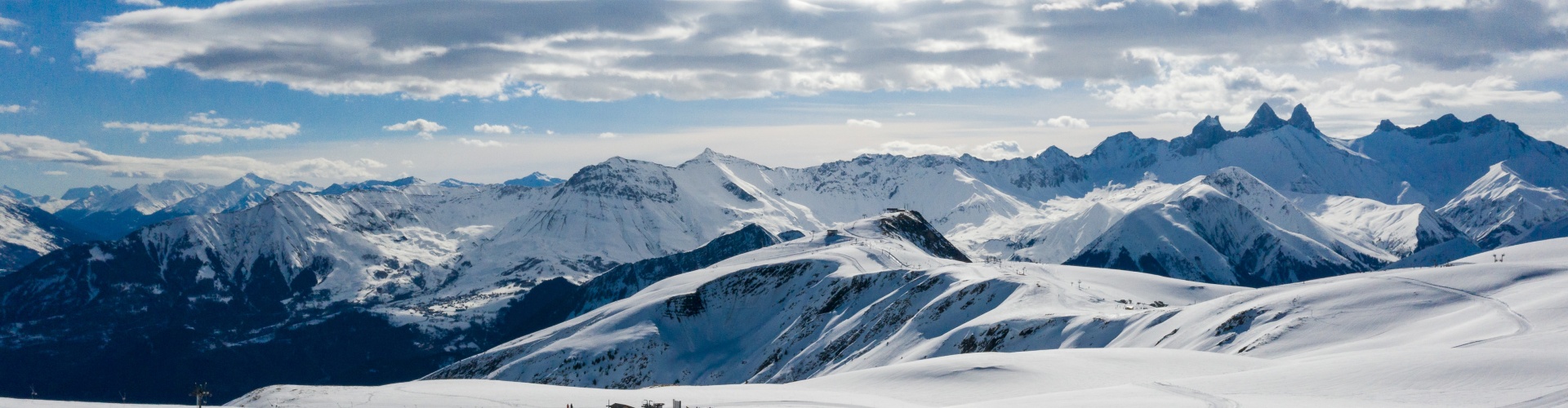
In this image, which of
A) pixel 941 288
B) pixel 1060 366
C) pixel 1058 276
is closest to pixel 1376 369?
pixel 1060 366

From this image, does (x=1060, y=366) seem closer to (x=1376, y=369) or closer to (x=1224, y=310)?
(x=1376, y=369)

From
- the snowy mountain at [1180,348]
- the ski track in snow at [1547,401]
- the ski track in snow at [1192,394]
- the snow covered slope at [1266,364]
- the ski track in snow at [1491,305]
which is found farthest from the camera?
the ski track in snow at [1491,305]

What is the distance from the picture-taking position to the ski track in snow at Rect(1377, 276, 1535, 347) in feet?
291

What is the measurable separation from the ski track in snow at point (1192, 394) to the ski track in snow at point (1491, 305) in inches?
1222

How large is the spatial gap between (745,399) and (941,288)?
114 m

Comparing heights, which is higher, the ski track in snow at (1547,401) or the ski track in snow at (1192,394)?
the ski track in snow at (1547,401)

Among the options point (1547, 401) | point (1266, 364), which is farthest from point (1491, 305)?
point (1547, 401)

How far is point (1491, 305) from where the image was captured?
107750 mm

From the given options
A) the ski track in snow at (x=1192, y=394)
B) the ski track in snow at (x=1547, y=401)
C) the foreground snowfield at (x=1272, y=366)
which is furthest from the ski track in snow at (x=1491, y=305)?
the ski track in snow at (x=1192, y=394)

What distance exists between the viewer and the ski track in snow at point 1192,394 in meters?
65.4

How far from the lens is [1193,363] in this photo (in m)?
90.1

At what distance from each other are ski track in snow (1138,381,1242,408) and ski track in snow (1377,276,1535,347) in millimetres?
31029

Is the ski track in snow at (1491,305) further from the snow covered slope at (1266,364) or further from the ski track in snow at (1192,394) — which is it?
the ski track in snow at (1192,394)

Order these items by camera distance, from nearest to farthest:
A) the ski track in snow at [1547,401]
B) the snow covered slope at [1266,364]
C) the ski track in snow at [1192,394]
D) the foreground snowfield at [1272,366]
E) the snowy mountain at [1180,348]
Answer: the ski track in snow at [1547,401], the ski track in snow at [1192,394], the foreground snowfield at [1272,366], the snow covered slope at [1266,364], the snowy mountain at [1180,348]
